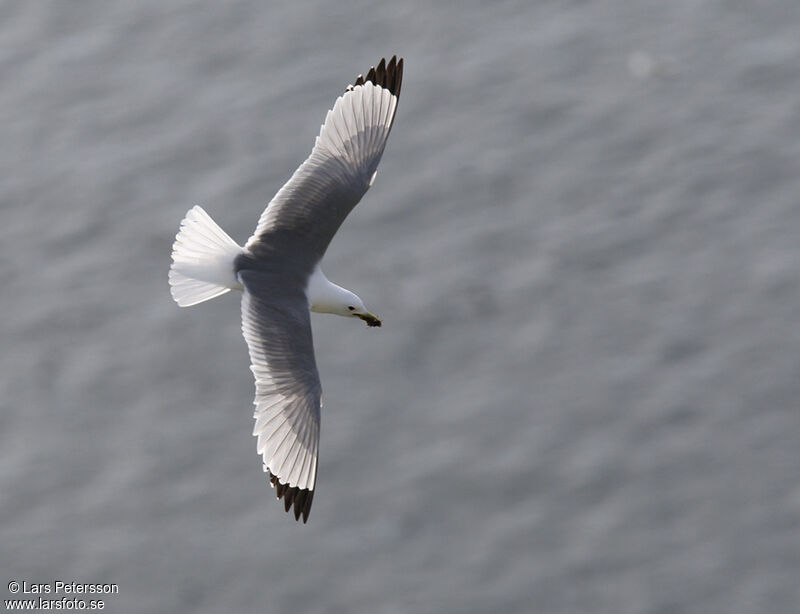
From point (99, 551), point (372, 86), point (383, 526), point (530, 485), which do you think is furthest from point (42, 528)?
point (372, 86)

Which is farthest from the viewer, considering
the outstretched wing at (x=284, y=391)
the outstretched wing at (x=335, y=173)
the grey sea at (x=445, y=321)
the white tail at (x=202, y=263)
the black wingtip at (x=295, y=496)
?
the grey sea at (x=445, y=321)

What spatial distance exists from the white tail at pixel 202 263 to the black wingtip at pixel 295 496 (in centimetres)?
131

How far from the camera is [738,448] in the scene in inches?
611

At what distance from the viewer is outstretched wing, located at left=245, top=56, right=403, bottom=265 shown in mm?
11594

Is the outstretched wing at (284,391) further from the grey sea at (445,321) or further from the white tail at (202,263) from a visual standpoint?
the grey sea at (445,321)

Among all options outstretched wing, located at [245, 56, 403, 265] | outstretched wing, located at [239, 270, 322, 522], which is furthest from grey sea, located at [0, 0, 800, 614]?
outstretched wing, located at [245, 56, 403, 265]

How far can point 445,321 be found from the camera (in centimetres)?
1644

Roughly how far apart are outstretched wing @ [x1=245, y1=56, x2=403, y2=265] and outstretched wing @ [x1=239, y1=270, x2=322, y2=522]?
54 cm

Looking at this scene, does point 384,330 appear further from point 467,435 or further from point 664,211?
point 664,211

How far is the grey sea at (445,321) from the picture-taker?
49.9 feet
